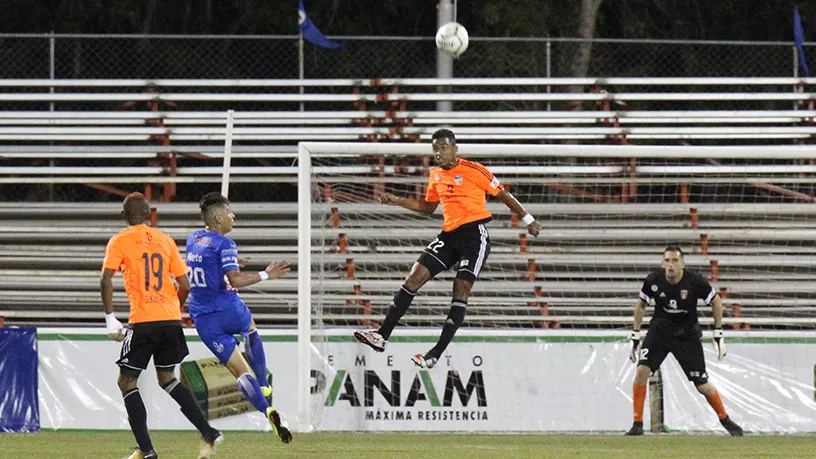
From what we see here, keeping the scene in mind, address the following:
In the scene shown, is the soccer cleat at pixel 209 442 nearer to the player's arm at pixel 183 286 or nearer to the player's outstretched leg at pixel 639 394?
the player's arm at pixel 183 286

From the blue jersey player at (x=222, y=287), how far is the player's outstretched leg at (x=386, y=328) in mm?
1017

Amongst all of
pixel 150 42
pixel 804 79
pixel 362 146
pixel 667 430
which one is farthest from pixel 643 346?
pixel 150 42

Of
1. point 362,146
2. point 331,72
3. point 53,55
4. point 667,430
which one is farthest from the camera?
point 331,72

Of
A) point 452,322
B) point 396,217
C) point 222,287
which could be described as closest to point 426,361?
point 452,322

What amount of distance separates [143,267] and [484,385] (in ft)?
20.9

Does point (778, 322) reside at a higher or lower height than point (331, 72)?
lower

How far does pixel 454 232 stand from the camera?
11227 millimetres

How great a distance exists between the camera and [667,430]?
1420cm

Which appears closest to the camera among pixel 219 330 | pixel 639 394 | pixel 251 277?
pixel 251 277

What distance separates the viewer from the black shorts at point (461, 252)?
11133mm

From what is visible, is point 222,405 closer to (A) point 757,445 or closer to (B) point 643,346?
(B) point 643,346

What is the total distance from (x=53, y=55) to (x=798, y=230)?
10.5 meters

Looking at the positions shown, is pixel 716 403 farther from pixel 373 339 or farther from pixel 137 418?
pixel 137 418

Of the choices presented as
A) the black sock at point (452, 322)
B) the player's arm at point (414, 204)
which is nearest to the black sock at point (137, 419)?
the black sock at point (452, 322)
